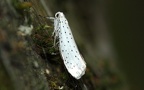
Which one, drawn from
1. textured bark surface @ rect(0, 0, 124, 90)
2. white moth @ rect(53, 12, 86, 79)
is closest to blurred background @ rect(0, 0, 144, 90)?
textured bark surface @ rect(0, 0, 124, 90)

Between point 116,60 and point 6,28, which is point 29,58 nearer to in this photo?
point 6,28

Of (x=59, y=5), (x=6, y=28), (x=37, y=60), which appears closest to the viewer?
(x=6, y=28)

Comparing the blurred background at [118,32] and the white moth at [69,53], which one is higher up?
the white moth at [69,53]

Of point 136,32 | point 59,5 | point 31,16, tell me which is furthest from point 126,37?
point 31,16

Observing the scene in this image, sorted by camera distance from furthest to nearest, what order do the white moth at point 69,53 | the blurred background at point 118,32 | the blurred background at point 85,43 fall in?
the blurred background at point 118,32 < the white moth at point 69,53 < the blurred background at point 85,43

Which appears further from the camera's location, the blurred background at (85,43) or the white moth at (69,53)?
the white moth at (69,53)

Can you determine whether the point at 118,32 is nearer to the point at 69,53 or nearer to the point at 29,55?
the point at 69,53

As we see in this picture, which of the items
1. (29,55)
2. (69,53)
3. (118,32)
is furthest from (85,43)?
(29,55)

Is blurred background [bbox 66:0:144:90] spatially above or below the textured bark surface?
below

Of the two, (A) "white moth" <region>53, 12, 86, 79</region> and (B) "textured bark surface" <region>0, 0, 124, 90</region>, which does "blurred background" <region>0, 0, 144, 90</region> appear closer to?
(B) "textured bark surface" <region>0, 0, 124, 90</region>

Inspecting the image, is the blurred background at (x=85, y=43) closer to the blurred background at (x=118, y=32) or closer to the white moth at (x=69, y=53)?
the blurred background at (x=118, y=32)

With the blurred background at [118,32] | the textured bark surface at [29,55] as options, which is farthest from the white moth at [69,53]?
the blurred background at [118,32]
